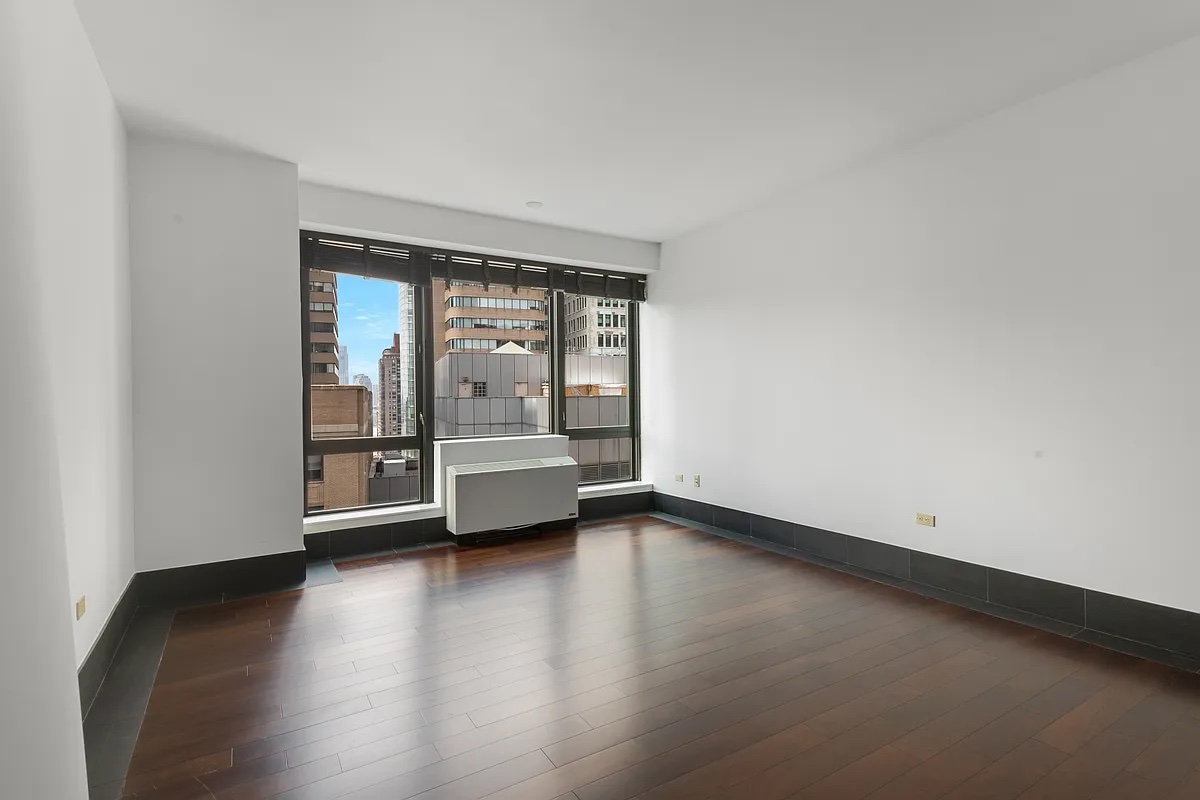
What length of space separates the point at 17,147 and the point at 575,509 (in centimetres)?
422

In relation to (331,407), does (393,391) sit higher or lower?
higher

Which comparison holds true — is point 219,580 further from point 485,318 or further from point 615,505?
point 615,505

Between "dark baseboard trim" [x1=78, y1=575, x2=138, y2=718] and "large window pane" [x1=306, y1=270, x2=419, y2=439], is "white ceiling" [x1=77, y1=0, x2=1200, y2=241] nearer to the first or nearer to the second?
"large window pane" [x1=306, y1=270, x2=419, y2=439]

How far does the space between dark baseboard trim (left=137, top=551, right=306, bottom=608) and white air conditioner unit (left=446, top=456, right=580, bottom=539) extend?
4.04ft

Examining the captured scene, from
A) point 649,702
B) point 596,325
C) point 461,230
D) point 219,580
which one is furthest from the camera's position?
point 596,325

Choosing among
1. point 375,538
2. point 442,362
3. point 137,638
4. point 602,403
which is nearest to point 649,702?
point 137,638

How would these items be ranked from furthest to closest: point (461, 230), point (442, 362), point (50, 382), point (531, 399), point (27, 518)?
point (531, 399)
point (442, 362)
point (461, 230)
point (50, 382)
point (27, 518)

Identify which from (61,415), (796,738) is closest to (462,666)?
(796,738)

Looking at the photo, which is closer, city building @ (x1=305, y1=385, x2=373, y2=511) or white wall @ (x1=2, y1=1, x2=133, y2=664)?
white wall @ (x1=2, y1=1, x2=133, y2=664)

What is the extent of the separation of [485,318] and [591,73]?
2.86 metres

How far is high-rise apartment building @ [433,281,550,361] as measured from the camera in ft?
16.8

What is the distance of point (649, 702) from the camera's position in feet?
7.61

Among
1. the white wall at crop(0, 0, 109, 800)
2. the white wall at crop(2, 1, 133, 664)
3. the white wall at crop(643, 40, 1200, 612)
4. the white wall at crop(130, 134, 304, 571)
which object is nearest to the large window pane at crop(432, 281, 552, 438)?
the white wall at crop(130, 134, 304, 571)

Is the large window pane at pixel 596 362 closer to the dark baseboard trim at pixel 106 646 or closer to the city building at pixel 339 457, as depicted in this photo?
the city building at pixel 339 457
